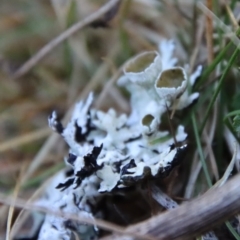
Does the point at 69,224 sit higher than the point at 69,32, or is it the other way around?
the point at 69,32

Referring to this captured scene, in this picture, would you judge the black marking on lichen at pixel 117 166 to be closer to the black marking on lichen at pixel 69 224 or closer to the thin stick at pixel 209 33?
the black marking on lichen at pixel 69 224

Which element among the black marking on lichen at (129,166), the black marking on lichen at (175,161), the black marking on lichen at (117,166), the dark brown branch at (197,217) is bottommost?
the dark brown branch at (197,217)

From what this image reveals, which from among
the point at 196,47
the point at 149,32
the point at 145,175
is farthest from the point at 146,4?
the point at 145,175

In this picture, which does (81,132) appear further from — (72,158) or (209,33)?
(209,33)

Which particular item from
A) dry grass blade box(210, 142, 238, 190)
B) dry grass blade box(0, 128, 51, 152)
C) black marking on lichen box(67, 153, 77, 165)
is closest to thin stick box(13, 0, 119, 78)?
dry grass blade box(0, 128, 51, 152)

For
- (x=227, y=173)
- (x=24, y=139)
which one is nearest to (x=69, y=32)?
(x=24, y=139)

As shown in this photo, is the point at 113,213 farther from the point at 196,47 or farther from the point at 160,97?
the point at 196,47

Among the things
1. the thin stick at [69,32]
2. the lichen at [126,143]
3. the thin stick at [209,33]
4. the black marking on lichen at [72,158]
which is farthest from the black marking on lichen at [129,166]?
the thin stick at [69,32]
